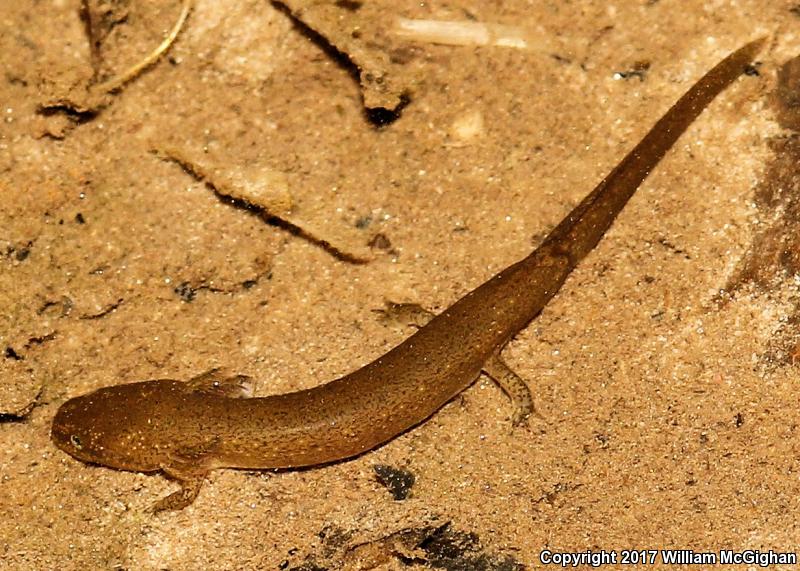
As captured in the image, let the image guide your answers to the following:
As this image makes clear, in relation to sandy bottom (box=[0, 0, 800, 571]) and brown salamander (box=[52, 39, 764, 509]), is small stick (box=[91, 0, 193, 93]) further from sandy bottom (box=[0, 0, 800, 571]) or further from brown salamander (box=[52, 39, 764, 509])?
brown salamander (box=[52, 39, 764, 509])

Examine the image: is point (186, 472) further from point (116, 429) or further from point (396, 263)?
point (396, 263)

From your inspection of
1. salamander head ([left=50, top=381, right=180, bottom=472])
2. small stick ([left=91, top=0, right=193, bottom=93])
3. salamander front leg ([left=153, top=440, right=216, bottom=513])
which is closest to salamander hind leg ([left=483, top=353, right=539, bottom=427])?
salamander front leg ([left=153, top=440, right=216, bottom=513])

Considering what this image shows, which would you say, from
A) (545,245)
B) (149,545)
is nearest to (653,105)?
(545,245)

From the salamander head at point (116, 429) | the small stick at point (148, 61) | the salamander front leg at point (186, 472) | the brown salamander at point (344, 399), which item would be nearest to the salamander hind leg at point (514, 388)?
the brown salamander at point (344, 399)

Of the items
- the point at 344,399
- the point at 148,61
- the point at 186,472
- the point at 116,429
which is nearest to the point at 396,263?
the point at 344,399

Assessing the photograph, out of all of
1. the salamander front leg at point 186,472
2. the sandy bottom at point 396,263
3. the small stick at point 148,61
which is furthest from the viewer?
the small stick at point 148,61

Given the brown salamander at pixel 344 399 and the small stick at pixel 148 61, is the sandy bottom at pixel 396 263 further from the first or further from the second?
the brown salamander at pixel 344 399

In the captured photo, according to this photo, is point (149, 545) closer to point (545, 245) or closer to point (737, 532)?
point (545, 245)
